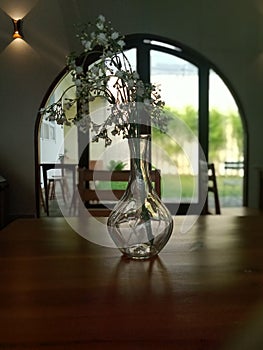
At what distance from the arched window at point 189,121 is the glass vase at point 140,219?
3.05 meters

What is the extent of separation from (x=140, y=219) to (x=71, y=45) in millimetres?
3446

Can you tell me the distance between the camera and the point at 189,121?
4.46 metres

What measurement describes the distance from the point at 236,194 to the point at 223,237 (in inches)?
132

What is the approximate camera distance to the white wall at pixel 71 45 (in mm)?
4094

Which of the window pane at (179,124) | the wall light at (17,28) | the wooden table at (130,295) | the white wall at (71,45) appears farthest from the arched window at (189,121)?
the wooden table at (130,295)

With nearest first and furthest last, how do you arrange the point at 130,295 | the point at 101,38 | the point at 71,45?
1. the point at 130,295
2. the point at 101,38
3. the point at 71,45

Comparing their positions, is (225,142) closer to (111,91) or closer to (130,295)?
(111,91)

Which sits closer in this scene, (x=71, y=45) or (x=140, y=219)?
(x=140, y=219)

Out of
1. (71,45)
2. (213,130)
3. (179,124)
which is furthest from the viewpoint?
(213,130)

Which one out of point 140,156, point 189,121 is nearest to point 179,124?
point 189,121

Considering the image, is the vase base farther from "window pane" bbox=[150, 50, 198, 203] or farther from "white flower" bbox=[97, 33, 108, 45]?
"window pane" bbox=[150, 50, 198, 203]

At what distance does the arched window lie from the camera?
429cm

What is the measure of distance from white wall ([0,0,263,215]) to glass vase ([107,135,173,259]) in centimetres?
322

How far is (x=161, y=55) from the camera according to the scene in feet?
14.2
